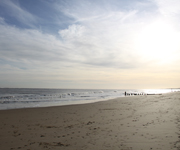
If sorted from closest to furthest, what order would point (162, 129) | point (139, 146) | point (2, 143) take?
point (139, 146)
point (2, 143)
point (162, 129)

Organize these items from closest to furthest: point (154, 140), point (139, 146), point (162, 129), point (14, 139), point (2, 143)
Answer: point (139, 146) → point (154, 140) → point (2, 143) → point (14, 139) → point (162, 129)

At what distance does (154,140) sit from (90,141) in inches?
110

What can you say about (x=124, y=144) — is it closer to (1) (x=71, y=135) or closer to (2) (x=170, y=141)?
(2) (x=170, y=141)

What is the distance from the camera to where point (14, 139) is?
6.93 meters

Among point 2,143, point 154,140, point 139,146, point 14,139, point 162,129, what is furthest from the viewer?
point 162,129

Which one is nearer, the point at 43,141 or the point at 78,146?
the point at 78,146

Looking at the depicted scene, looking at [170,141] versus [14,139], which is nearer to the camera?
[170,141]

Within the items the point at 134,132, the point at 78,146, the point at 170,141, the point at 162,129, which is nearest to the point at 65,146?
the point at 78,146

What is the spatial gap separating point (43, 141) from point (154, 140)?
5.00 metres

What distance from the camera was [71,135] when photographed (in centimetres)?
720

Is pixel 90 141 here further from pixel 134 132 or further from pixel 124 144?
pixel 134 132

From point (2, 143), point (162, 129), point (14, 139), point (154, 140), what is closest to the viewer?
point (154, 140)

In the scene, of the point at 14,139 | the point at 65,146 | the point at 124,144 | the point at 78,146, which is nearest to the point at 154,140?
the point at 124,144

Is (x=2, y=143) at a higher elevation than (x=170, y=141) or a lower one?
lower
